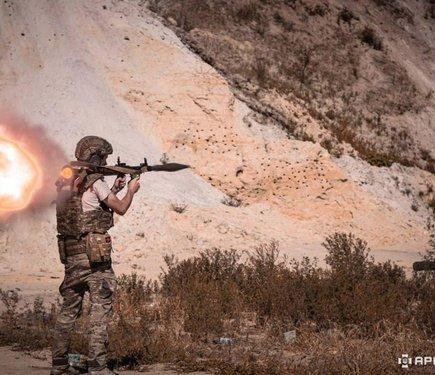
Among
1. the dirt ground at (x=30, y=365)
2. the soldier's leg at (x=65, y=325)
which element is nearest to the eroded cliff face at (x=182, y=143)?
the dirt ground at (x=30, y=365)

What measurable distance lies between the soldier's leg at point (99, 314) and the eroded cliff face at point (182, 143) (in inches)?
333

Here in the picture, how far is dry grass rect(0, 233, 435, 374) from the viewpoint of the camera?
19.5 feet

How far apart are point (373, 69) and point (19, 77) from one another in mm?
17632

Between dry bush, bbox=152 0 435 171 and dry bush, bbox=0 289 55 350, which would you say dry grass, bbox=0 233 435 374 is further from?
dry bush, bbox=152 0 435 171

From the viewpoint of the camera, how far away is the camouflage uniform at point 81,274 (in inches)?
213

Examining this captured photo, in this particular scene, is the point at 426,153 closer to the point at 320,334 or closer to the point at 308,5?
the point at 308,5

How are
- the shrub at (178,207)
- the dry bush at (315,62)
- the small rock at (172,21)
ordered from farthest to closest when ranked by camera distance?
the small rock at (172,21), the dry bush at (315,62), the shrub at (178,207)

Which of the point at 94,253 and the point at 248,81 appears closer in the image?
the point at 94,253

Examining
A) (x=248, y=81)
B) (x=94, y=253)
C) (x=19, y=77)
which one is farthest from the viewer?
(x=248, y=81)

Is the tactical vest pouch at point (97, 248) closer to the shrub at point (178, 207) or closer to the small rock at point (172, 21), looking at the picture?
the shrub at point (178, 207)

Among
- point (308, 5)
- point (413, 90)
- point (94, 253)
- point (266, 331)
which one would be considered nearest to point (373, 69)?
point (413, 90)

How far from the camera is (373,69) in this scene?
29000 millimetres

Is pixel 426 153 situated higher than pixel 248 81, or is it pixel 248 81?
pixel 248 81

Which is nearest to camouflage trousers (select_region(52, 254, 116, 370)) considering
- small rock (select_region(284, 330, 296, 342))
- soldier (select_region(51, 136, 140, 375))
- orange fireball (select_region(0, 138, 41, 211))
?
soldier (select_region(51, 136, 140, 375))
